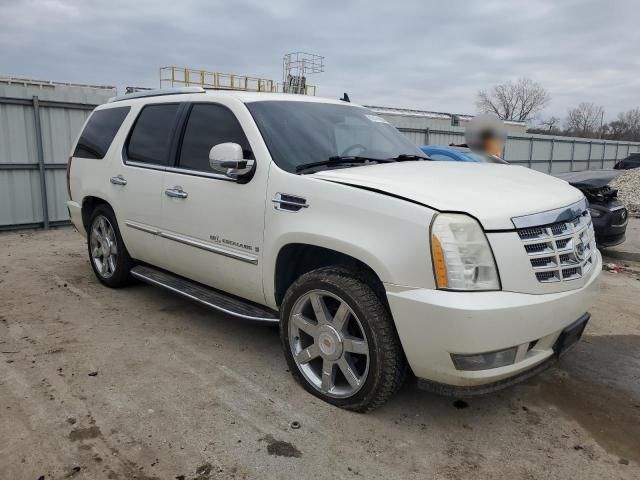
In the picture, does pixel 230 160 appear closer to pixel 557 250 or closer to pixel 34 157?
pixel 557 250

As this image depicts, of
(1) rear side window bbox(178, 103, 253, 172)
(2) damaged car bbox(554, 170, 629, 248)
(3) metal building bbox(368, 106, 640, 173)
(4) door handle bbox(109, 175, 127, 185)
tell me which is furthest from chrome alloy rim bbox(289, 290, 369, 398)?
(3) metal building bbox(368, 106, 640, 173)

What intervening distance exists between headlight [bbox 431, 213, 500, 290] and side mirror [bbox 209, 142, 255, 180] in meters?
1.41

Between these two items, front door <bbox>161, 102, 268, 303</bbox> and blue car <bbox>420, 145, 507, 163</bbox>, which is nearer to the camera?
front door <bbox>161, 102, 268, 303</bbox>

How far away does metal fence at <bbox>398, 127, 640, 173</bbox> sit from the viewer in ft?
56.0

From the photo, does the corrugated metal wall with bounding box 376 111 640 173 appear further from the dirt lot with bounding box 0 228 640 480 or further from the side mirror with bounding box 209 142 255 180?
the side mirror with bounding box 209 142 255 180

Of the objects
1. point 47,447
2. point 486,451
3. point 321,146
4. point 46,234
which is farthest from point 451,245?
point 46,234

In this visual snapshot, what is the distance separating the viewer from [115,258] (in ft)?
17.2

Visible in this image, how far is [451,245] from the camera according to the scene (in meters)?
2.55

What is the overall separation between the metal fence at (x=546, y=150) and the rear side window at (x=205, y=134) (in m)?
12.2

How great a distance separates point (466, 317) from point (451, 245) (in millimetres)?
355

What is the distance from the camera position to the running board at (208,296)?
355 centimetres

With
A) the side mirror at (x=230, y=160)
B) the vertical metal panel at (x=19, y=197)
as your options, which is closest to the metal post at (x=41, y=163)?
the vertical metal panel at (x=19, y=197)

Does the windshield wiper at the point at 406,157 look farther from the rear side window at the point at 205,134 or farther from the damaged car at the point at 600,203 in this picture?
the damaged car at the point at 600,203

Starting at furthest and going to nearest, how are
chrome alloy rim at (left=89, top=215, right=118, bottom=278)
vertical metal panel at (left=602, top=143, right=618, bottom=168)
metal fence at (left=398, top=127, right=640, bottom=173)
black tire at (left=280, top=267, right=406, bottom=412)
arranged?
1. vertical metal panel at (left=602, top=143, right=618, bottom=168)
2. metal fence at (left=398, top=127, right=640, bottom=173)
3. chrome alloy rim at (left=89, top=215, right=118, bottom=278)
4. black tire at (left=280, top=267, right=406, bottom=412)
